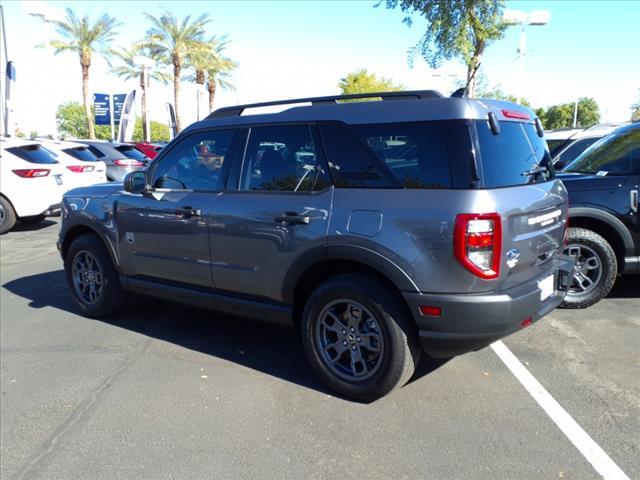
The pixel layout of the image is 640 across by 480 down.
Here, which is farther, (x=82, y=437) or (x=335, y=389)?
(x=335, y=389)

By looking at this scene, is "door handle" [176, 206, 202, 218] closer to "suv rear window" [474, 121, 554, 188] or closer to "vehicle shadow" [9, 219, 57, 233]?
"suv rear window" [474, 121, 554, 188]

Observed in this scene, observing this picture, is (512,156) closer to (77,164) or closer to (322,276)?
(322,276)

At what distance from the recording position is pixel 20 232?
34.4ft

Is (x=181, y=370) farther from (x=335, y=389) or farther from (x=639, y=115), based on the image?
(x=639, y=115)

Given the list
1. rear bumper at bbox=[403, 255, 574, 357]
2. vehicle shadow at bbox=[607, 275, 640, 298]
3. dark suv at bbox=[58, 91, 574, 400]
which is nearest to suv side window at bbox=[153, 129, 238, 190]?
dark suv at bbox=[58, 91, 574, 400]

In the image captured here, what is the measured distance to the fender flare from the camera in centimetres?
478

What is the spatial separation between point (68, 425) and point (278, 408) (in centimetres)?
132

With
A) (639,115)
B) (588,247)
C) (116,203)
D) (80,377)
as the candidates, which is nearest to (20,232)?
(116,203)

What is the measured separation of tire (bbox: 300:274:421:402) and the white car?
8711 millimetres

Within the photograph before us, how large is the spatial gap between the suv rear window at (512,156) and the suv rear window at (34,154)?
961 centimetres

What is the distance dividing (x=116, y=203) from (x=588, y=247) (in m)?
4.46

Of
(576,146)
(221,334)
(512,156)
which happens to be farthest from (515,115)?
(576,146)

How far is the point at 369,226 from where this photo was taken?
10.3 ft

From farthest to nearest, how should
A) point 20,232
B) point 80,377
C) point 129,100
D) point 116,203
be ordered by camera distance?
1. point 129,100
2. point 20,232
3. point 116,203
4. point 80,377
